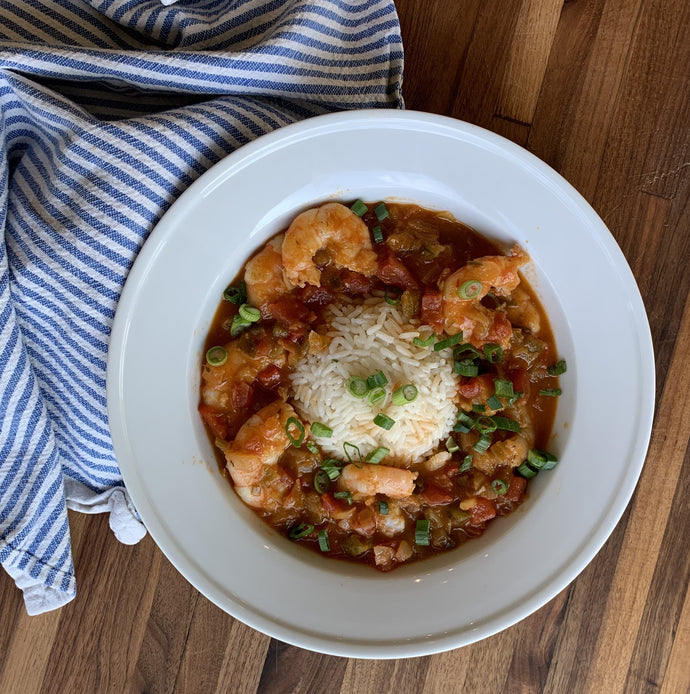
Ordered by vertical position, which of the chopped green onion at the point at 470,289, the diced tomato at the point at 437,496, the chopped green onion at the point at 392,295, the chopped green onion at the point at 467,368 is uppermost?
the chopped green onion at the point at 470,289

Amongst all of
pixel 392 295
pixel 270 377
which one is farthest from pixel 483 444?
pixel 270 377

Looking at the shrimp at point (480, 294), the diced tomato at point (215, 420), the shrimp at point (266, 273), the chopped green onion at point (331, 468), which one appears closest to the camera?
the shrimp at point (480, 294)

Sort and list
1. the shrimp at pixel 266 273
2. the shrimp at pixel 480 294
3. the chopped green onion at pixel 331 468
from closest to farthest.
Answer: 1. the shrimp at pixel 480 294
2. the shrimp at pixel 266 273
3. the chopped green onion at pixel 331 468

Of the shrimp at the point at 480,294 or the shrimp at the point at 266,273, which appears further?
the shrimp at the point at 266,273

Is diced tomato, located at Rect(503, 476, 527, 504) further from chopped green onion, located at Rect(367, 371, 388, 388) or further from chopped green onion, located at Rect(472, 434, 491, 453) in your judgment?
chopped green onion, located at Rect(367, 371, 388, 388)

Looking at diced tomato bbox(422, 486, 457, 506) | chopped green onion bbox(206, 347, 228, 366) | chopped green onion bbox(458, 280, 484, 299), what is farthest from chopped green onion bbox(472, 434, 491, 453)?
chopped green onion bbox(206, 347, 228, 366)

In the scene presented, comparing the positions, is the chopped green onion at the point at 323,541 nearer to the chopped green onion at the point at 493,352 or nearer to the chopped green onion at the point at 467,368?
the chopped green onion at the point at 467,368

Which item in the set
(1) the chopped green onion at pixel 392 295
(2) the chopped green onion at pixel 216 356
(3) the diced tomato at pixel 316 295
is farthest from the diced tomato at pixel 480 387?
(2) the chopped green onion at pixel 216 356

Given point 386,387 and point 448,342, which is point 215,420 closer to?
point 386,387
